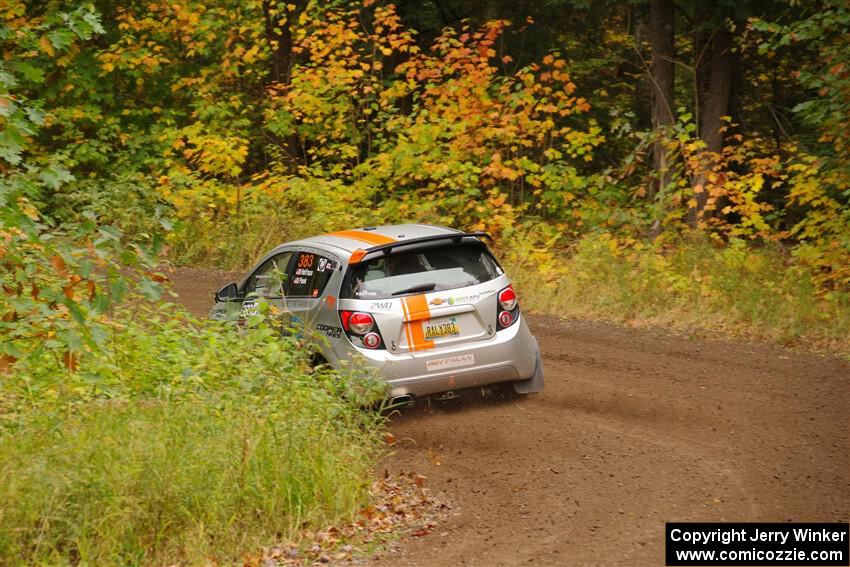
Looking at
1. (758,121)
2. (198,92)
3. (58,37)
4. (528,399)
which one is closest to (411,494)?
(528,399)

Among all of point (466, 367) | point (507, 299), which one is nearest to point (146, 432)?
point (466, 367)

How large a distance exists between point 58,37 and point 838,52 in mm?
10794

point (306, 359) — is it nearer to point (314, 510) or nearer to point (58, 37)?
point (314, 510)

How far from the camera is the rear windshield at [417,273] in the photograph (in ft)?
31.9

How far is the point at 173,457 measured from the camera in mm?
6715

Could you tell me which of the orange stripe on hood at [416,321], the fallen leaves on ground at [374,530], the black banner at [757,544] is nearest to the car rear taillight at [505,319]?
the orange stripe on hood at [416,321]

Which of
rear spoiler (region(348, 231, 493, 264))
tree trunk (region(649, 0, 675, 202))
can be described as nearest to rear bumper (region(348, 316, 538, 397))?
rear spoiler (region(348, 231, 493, 264))

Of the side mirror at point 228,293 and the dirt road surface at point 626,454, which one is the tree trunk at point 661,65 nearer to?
the dirt road surface at point 626,454

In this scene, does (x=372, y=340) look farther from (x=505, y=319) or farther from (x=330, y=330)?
(x=505, y=319)

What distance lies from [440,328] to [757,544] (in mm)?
3837

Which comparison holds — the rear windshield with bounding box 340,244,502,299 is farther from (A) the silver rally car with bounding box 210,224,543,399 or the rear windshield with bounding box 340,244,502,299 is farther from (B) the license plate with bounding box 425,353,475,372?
(B) the license plate with bounding box 425,353,475,372

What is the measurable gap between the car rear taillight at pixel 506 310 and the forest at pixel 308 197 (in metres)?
1.68

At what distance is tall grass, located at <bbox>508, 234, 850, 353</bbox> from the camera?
13.8m

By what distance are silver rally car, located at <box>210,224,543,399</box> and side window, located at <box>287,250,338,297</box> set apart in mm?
16
